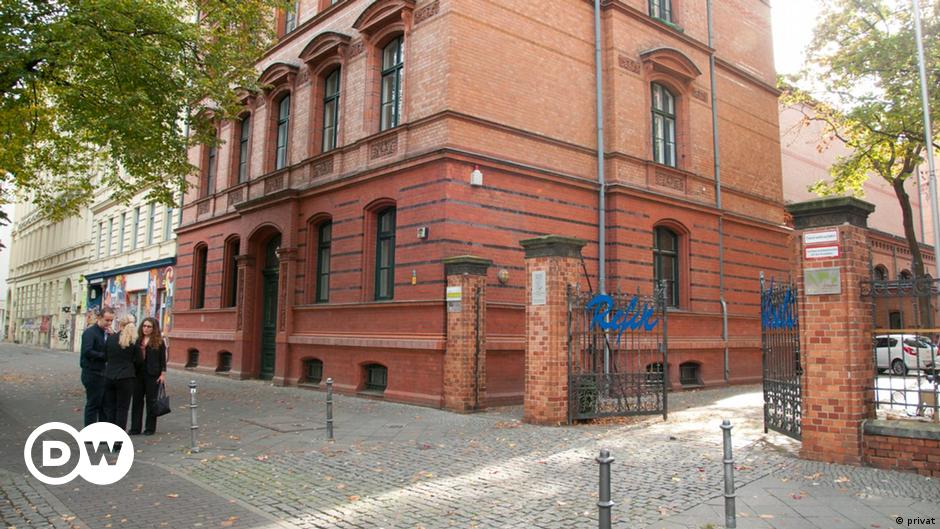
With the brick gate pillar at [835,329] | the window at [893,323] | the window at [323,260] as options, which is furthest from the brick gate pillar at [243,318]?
the window at [893,323]

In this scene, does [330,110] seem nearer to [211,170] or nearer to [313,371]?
[313,371]

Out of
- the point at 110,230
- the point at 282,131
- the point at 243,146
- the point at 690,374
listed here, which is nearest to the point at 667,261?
the point at 690,374

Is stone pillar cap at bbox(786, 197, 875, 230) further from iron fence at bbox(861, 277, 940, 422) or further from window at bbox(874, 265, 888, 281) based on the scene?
window at bbox(874, 265, 888, 281)

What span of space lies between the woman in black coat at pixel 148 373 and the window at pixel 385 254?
593cm

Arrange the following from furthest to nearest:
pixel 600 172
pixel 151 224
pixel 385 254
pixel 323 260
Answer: pixel 151 224 → pixel 323 260 → pixel 600 172 → pixel 385 254

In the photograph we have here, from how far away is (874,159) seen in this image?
22984 millimetres

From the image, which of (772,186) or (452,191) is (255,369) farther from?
(772,186)

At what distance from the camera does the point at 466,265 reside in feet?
41.6

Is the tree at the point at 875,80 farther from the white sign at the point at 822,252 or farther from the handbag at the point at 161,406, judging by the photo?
the handbag at the point at 161,406

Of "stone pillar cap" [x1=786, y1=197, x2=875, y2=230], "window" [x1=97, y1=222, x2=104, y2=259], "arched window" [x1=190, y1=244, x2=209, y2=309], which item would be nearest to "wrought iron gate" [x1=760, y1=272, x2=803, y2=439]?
"stone pillar cap" [x1=786, y1=197, x2=875, y2=230]

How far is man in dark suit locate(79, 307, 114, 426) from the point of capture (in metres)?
9.67

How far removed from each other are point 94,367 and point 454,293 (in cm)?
619

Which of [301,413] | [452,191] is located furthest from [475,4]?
[301,413]

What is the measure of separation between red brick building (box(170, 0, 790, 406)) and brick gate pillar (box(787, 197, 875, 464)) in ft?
21.0
